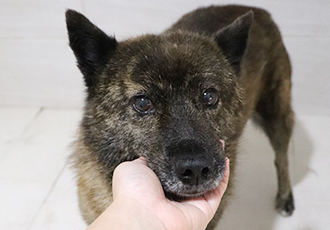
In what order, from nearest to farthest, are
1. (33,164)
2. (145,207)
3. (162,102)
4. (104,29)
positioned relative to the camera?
(145,207)
(162,102)
(33,164)
(104,29)

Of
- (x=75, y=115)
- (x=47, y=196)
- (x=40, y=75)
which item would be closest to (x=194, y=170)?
(x=47, y=196)

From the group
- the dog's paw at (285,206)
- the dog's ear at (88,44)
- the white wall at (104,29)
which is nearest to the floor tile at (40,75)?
the white wall at (104,29)

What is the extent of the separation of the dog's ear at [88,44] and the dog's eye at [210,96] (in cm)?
42

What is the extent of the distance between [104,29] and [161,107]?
1.48m

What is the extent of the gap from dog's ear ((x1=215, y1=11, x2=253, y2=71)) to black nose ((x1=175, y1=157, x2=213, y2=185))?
2.08 feet

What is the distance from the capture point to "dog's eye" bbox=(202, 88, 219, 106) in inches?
47.8

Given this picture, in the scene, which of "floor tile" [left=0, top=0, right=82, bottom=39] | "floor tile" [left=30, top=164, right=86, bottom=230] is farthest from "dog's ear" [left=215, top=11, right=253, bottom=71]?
"floor tile" [left=0, top=0, right=82, bottom=39]

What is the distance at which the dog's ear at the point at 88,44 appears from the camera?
1.18 meters

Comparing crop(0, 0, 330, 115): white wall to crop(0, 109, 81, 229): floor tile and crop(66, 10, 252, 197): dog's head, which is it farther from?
crop(66, 10, 252, 197): dog's head

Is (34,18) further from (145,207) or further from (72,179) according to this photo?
(145,207)

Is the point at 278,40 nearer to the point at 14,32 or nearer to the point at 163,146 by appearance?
the point at 163,146

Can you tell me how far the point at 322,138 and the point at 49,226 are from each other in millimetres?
2038

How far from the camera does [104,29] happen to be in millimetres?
2424

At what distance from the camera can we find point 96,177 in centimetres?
138
